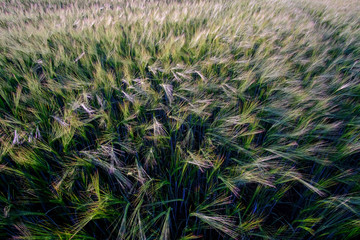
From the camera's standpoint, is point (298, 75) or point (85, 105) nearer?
point (85, 105)

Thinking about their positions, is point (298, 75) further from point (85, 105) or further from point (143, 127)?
point (85, 105)

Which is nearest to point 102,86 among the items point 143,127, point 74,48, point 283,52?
point 143,127

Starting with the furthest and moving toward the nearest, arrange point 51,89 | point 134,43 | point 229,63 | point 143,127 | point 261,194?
point 134,43 → point 229,63 → point 51,89 → point 143,127 → point 261,194

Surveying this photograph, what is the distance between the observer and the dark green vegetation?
2.16 ft

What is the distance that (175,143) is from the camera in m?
0.94

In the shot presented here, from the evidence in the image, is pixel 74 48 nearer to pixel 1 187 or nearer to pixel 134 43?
pixel 134 43

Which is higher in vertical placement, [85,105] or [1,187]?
[85,105]

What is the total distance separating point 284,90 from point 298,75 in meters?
0.36

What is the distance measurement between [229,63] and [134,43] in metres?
0.77

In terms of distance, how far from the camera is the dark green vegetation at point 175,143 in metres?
0.66

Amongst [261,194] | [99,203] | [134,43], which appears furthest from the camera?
[134,43]

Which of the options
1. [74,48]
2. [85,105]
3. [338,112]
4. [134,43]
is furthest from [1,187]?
[338,112]

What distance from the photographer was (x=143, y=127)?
2.83 ft

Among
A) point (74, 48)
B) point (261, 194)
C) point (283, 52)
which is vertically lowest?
point (261, 194)
